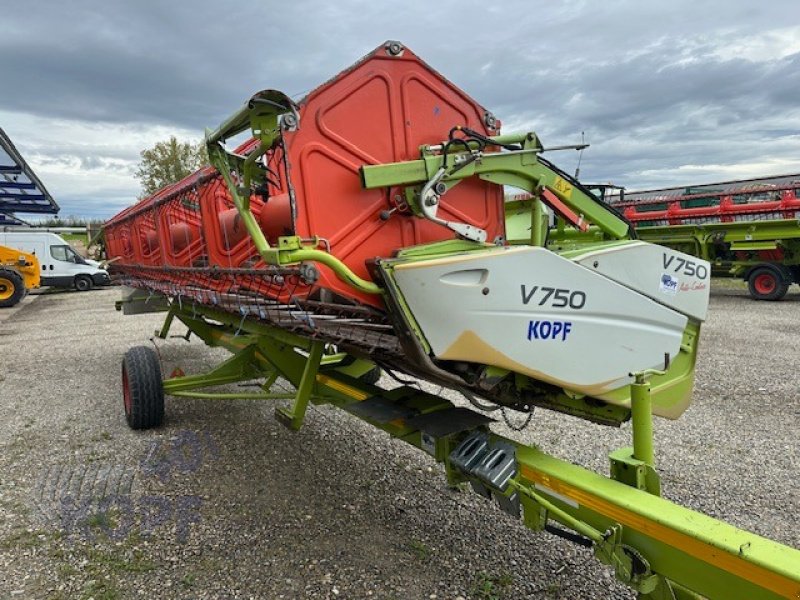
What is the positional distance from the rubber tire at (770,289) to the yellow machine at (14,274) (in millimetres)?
19945

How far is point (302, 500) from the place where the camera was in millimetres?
3795

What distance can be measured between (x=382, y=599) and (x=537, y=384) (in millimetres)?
1262

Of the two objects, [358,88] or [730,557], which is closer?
[730,557]

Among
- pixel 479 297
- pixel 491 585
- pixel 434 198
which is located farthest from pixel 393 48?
pixel 491 585

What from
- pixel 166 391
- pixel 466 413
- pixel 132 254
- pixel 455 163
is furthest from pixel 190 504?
pixel 132 254

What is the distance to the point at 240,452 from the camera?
467 cm

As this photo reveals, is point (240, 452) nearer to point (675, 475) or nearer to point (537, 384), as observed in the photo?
point (537, 384)

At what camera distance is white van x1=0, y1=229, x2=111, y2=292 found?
68.7ft

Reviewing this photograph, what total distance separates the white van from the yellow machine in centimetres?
257

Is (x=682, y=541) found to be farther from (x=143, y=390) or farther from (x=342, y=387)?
(x=143, y=390)

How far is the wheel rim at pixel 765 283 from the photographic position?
13.1 meters

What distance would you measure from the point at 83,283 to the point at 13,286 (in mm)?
4596

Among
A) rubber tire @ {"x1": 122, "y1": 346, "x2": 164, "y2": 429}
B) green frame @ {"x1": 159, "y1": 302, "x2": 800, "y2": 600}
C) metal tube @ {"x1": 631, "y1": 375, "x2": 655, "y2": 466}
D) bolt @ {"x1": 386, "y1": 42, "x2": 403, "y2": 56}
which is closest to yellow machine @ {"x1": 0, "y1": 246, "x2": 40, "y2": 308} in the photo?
rubber tire @ {"x1": 122, "y1": 346, "x2": 164, "y2": 429}

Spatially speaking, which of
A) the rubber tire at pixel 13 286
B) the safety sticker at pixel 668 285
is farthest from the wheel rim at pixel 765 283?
the rubber tire at pixel 13 286
